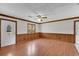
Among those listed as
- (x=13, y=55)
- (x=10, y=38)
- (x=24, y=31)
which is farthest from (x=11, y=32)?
(x=13, y=55)

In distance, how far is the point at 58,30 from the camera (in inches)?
89.4

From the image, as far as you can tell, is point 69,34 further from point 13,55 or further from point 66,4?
point 13,55

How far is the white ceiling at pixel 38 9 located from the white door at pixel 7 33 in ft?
0.94

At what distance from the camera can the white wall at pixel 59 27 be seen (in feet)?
7.02

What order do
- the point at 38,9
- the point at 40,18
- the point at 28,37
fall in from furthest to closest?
the point at 28,37
the point at 40,18
the point at 38,9

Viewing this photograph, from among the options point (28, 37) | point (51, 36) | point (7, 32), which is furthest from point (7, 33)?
point (51, 36)

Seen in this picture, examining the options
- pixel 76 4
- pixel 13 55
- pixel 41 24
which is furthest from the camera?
pixel 41 24

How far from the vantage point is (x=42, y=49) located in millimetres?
2309

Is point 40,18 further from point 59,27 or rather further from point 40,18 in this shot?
point 59,27

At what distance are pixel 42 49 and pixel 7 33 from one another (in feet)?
2.74

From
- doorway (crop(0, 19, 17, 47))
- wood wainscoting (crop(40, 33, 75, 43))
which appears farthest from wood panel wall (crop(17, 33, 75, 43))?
doorway (crop(0, 19, 17, 47))

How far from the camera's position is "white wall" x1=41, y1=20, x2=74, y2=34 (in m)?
2.14

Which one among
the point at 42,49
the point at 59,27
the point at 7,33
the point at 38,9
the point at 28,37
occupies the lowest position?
the point at 42,49

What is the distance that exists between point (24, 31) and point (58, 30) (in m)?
0.87
